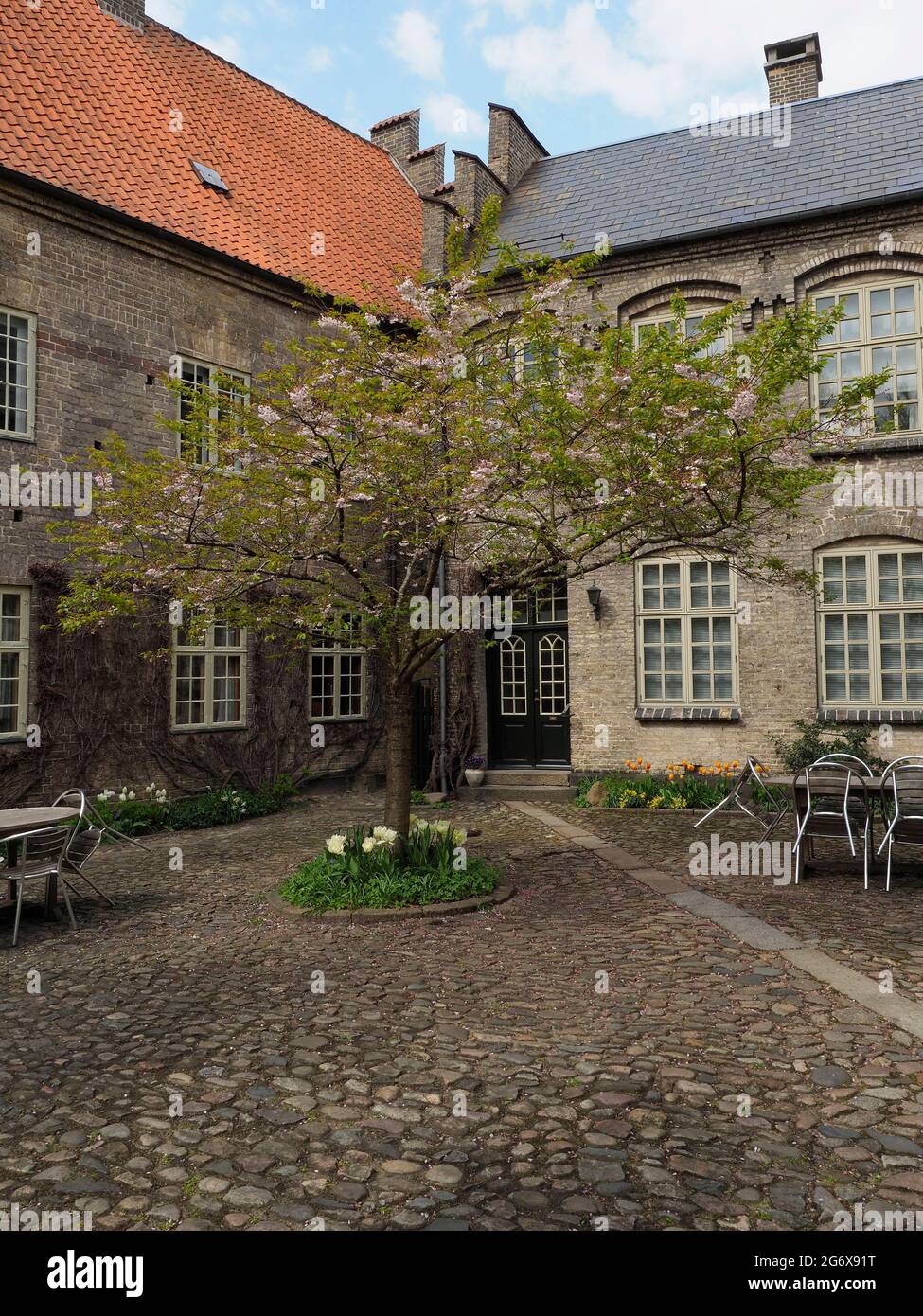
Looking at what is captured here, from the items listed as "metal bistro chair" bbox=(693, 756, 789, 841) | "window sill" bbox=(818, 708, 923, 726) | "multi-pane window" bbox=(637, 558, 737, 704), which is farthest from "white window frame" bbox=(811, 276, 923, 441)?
"metal bistro chair" bbox=(693, 756, 789, 841)

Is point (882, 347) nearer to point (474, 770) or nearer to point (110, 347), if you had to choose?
point (474, 770)

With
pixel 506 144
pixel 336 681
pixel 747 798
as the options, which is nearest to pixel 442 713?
pixel 336 681

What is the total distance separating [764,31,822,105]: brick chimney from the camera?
16.2 meters

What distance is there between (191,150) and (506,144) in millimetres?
6037

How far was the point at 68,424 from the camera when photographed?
1177 centimetres

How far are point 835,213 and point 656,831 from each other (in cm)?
937

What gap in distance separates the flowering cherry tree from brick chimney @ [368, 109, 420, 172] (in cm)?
1594

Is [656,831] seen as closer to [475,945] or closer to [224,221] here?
[475,945]

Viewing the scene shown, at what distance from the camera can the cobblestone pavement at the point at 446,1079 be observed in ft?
10.7

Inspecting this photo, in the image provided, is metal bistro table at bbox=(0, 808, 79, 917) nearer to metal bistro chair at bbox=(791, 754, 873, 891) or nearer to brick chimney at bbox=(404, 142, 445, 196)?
metal bistro chair at bbox=(791, 754, 873, 891)

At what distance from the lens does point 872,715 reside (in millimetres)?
12805

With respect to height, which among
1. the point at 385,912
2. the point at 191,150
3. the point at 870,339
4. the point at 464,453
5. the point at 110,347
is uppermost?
the point at 191,150

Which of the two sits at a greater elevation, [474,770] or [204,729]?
[204,729]
